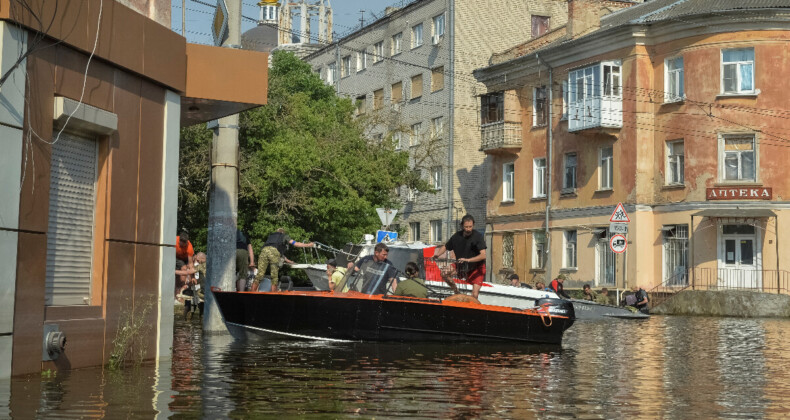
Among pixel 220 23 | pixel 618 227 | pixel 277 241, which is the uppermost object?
pixel 220 23

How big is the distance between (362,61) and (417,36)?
7299 millimetres

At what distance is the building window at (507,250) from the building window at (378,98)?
1656cm

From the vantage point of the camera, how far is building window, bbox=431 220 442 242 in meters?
62.1

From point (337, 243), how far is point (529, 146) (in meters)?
12.5

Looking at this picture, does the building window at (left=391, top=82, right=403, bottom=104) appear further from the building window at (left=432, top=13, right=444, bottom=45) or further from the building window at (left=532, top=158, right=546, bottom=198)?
the building window at (left=532, top=158, right=546, bottom=198)

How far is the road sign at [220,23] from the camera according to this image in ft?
66.0

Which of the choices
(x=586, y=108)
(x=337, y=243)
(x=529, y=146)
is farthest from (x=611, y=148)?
(x=337, y=243)

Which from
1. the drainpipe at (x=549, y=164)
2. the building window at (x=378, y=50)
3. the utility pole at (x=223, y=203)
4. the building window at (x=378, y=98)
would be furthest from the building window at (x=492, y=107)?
the utility pole at (x=223, y=203)

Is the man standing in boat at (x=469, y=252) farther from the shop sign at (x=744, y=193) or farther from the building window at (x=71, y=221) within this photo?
the shop sign at (x=744, y=193)

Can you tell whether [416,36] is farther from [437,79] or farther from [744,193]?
[744,193]

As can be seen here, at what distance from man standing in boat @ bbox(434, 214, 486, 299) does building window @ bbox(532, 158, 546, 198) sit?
32.2 meters

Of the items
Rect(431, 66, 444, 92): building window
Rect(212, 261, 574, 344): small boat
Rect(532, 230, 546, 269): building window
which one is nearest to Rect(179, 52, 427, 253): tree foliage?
Rect(532, 230, 546, 269): building window

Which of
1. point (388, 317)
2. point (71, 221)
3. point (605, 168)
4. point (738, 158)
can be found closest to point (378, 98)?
point (605, 168)

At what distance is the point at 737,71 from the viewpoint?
4400 centimetres
